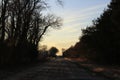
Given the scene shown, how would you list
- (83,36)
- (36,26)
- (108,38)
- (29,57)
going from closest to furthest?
(108,38) → (29,57) → (36,26) → (83,36)

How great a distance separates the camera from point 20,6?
51.7 metres

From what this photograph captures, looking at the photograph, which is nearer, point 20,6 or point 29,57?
point 20,6

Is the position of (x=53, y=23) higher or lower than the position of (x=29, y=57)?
higher

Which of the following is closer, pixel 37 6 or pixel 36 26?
pixel 37 6

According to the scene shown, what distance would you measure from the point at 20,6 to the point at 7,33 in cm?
978

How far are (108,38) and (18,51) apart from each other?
600 inches

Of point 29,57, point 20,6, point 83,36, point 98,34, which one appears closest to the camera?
point 20,6

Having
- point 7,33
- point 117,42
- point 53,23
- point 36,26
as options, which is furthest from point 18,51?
point 53,23

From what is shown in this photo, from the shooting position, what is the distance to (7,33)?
60219 mm

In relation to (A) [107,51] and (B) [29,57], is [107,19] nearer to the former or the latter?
(A) [107,51]

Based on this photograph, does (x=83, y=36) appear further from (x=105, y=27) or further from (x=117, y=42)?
(x=117, y=42)

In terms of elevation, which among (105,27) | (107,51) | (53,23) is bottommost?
(107,51)

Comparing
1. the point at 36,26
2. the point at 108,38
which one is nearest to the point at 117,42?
the point at 108,38

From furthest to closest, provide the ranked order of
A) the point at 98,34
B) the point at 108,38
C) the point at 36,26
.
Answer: the point at 36,26 → the point at 98,34 → the point at 108,38
